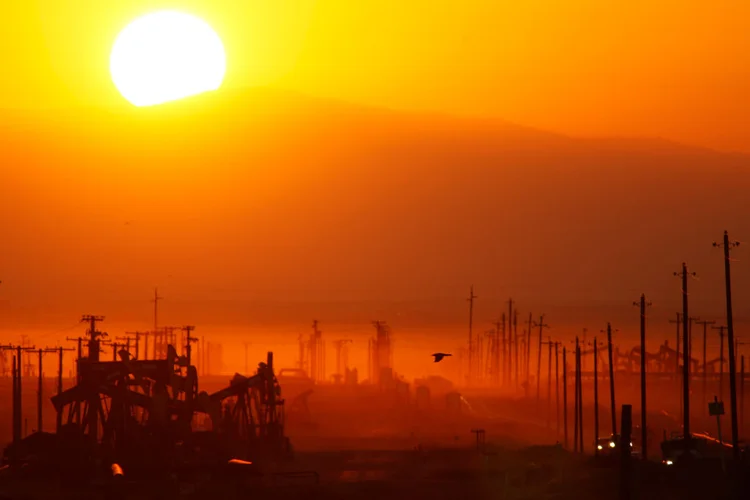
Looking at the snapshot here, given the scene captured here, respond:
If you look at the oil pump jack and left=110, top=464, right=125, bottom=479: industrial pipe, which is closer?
left=110, top=464, right=125, bottom=479: industrial pipe

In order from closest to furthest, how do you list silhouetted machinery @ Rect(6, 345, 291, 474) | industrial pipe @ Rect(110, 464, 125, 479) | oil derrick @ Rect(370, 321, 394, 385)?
industrial pipe @ Rect(110, 464, 125, 479) < silhouetted machinery @ Rect(6, 345, 291, 474) < oil derrick @ Rect(370, 321, 394, 385)

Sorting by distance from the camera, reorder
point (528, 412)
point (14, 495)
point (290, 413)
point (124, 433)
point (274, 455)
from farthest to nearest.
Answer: point (528, 412) → point (290, 413) → point (274, 455) → point (124, 433) → point (14, 495)

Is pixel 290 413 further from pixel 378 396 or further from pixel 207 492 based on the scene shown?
pixel 207 492

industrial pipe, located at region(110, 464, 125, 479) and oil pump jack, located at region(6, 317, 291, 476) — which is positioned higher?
oil pump jack, located at region(6, 317, 291, 476)

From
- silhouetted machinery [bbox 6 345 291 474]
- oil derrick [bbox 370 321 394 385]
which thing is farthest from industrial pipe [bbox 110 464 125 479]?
oil derrick [bbox 370 321 394 385]

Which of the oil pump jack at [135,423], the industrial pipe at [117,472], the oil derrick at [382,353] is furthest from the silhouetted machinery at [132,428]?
the oil derrick at [382,353]

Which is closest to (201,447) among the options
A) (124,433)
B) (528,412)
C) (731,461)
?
(124,433)

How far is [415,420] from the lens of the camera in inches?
4985

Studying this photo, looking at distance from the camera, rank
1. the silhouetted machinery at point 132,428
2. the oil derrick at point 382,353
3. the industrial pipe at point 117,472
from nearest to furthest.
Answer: the industrial pipe at point 117,472, the silhouetted machinery at point 132,428, the oil derrick at point 382,353

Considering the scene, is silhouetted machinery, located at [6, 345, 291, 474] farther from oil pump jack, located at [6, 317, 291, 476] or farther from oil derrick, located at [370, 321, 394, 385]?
oil derrick, located at [370, 321, 394, 385]

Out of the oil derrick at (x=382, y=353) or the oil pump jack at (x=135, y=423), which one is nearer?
the oil pump jack at (x=135, y=423)

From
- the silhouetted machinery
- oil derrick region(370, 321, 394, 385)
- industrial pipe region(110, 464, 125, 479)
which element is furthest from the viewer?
oil derrick region(370, 321, 394, 385)

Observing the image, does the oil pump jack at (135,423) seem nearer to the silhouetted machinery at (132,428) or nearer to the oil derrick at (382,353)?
the silhouetted machinery at (132,428)

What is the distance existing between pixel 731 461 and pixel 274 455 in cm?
2861
